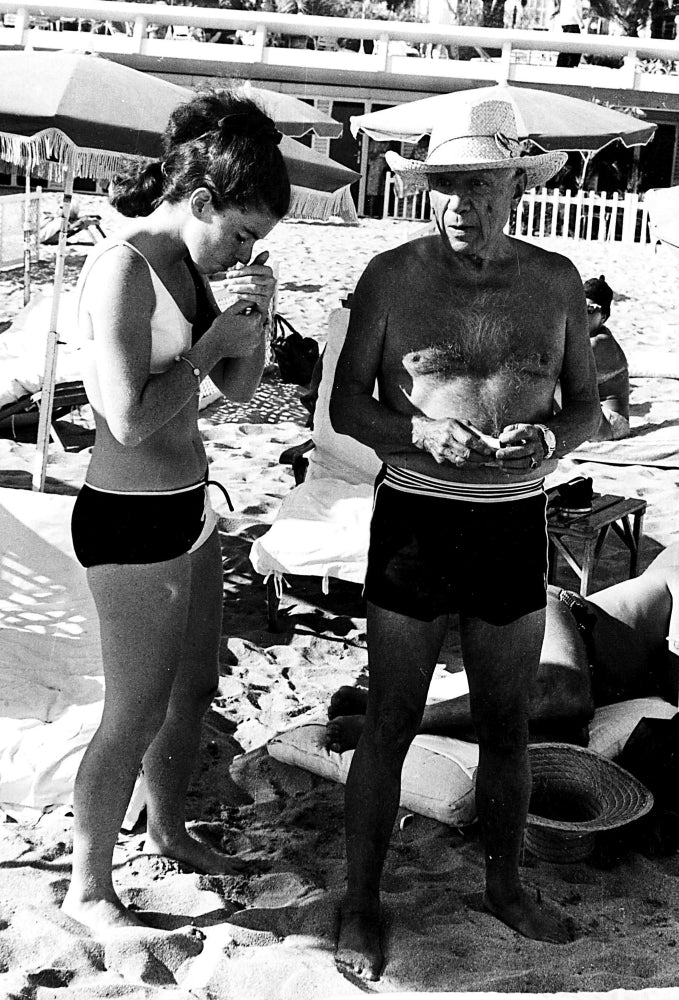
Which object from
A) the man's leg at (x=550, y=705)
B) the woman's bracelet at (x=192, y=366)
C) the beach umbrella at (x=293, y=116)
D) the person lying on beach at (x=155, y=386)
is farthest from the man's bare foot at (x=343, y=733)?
the beach umbrella at (x=293, y=116)

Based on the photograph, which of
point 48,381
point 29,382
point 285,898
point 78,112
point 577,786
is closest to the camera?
point 285,898

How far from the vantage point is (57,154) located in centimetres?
474

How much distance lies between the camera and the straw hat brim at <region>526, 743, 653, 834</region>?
3.10 meters

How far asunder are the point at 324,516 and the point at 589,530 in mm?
1215

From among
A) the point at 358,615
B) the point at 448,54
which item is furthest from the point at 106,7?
the point at 358,615

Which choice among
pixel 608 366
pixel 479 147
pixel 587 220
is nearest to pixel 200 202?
pixel 479 147

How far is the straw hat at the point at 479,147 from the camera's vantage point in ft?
7.89

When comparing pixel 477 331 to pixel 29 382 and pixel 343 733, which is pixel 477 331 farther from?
pixel 29 382

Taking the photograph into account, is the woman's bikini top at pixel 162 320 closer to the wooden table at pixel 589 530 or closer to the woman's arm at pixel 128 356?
the woman's arm at pixel 128 356

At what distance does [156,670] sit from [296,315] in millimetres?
8947

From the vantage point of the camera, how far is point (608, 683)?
12.3 feet

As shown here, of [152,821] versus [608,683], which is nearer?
[152,821]

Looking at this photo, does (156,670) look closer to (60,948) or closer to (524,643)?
(60,948)

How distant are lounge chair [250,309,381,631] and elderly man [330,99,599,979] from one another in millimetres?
1850
